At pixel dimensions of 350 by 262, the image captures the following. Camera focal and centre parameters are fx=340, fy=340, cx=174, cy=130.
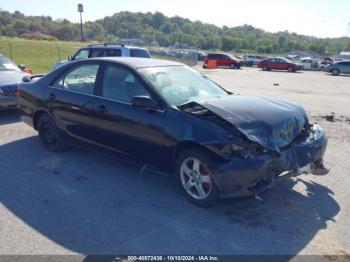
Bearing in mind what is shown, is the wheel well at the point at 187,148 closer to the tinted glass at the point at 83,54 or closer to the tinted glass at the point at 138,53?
the tinted glass at the point at 138,53

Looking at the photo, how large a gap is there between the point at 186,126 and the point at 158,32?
154213 millimetres

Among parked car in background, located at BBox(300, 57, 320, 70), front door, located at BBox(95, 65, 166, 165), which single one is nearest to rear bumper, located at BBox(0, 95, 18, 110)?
front door, located at BBox(95, 65, 166, 165)

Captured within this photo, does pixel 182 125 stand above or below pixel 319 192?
above

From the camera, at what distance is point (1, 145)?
20.1 ft

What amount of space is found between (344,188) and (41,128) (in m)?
4.85

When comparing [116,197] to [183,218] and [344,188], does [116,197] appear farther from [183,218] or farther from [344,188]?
[344,188]

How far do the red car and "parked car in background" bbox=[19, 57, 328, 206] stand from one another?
33.0 metres

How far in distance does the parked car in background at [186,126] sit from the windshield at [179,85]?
0.7 inches

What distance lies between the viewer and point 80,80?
520 centimetres

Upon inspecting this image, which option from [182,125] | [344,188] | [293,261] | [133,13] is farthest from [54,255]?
[133,13]

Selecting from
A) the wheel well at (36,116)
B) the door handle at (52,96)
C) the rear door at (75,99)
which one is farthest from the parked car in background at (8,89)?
the door handle at (52,96)

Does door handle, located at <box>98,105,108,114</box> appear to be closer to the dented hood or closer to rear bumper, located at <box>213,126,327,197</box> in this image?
the dented hood

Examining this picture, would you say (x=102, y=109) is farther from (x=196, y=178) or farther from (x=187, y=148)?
(x=196, y=178)

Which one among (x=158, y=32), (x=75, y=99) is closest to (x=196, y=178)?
(x=75, y=99)
